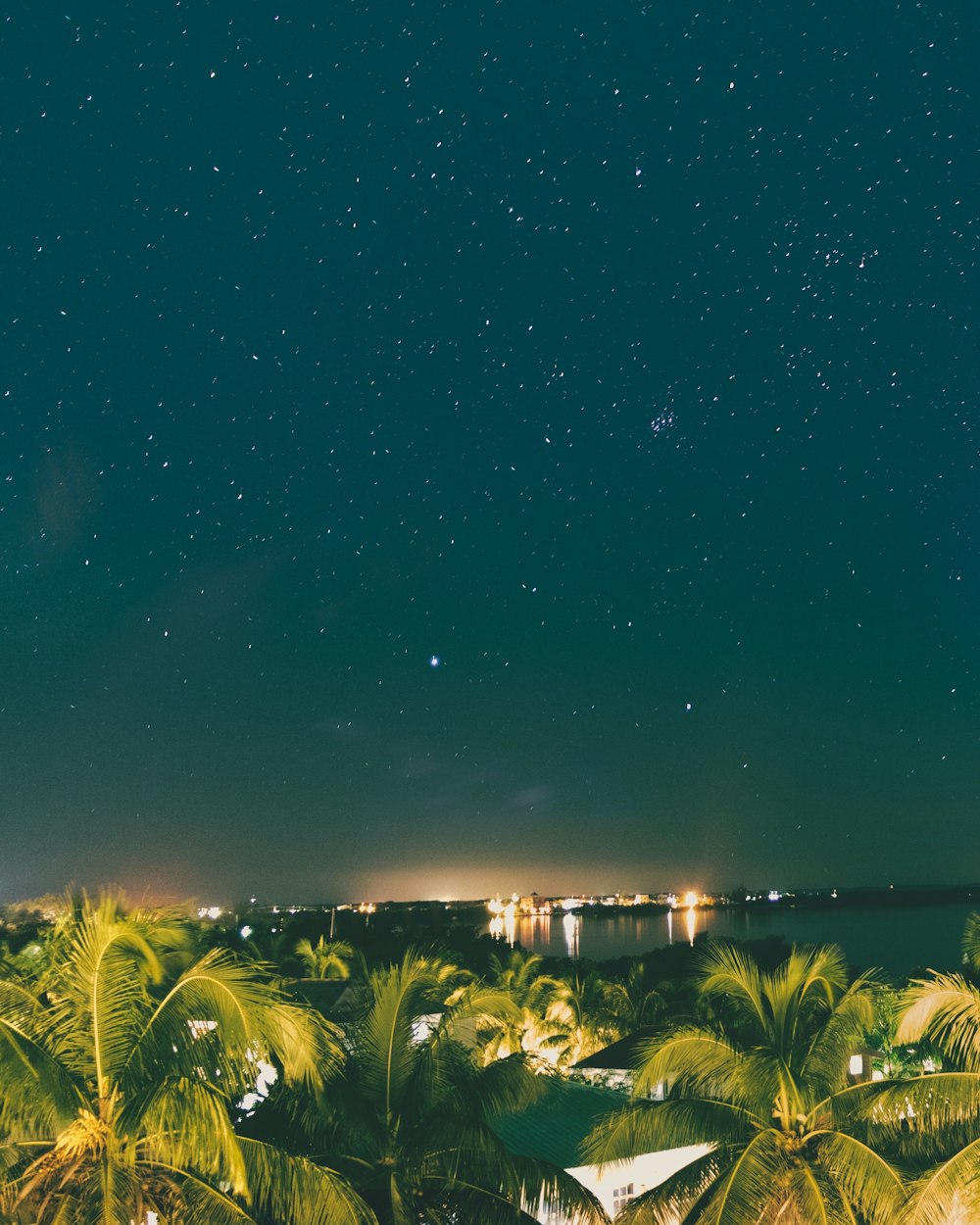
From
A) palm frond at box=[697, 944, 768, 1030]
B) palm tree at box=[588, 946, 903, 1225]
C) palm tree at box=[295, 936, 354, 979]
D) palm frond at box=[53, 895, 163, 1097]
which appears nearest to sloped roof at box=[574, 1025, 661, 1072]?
palm frond at box=[697, 944, 768, 1030]

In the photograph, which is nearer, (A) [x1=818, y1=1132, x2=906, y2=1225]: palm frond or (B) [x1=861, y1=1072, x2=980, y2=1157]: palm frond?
(A) [x1=818, y1=1132, x2=906, y2=1225]: palm frond

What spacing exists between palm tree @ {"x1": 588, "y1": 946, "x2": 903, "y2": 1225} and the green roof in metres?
4.10

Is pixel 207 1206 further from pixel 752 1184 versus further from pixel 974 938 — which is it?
pixel 974 938

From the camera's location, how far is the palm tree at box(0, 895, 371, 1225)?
11156 millimetres

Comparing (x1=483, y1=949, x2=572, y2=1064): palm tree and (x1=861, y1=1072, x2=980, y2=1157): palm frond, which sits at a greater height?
(x1=861, y1=1072, x2=980, y2=1157): palm frond

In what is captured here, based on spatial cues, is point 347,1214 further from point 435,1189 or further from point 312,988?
point 312,988

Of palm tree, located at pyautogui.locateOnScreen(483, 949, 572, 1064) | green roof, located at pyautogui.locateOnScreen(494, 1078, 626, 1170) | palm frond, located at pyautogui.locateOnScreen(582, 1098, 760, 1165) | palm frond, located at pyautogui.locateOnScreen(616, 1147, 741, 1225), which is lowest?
palm tree, located at pyautogui.locateOnScreen(483, 949, 572, 1064)

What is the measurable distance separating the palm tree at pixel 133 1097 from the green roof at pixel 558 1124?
8449 millimetres

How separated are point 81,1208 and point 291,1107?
176 inches

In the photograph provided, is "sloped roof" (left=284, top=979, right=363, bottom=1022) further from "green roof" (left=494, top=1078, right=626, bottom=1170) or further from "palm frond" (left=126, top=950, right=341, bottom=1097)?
"palm frond" (left=126, top=950, right=341, bottom=1097)

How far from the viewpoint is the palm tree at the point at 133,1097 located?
11.2 metres

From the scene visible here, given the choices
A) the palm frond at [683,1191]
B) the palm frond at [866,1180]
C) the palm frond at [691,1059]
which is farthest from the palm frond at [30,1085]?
the palm frond at [866,1180]

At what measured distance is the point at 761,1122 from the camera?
599 inches

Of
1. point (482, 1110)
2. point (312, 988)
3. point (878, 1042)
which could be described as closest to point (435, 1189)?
point (482, 1110)
